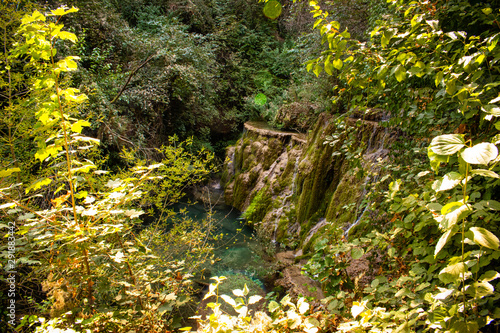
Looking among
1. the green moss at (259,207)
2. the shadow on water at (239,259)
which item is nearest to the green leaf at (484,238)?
the shadow on water at (239,259)

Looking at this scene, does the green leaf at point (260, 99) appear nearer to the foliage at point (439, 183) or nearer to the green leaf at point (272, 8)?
the foliage at point (439, 183)

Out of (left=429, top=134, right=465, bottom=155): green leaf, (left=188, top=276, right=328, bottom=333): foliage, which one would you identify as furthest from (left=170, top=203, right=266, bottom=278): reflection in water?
(left=429, top=134, right=465, bottom=155): green leaf

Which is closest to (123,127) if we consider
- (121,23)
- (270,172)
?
(121,23)

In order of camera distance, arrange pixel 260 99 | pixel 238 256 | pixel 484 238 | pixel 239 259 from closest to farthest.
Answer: pixel 484 238
pixel 239 259
pixel 238 256
pixel 260 99

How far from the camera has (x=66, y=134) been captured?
1177 millimetres

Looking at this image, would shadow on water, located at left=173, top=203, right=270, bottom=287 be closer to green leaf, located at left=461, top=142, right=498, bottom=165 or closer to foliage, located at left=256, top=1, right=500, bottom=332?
foliage, located at left=256, top=1, right=500, bottom=332

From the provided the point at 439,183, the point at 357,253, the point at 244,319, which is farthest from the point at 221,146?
the point at 439,183

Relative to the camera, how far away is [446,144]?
0.64 metres

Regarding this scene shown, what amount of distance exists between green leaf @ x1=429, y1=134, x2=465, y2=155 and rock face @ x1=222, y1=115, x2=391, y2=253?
2.98 meters

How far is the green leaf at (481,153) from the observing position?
0.55 m

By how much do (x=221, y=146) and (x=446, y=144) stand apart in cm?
1091

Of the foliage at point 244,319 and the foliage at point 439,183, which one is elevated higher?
the foliage at point 439,183

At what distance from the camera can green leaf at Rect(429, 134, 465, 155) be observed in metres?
0.62

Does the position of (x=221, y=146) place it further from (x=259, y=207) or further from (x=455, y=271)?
(x=455, y=271)
